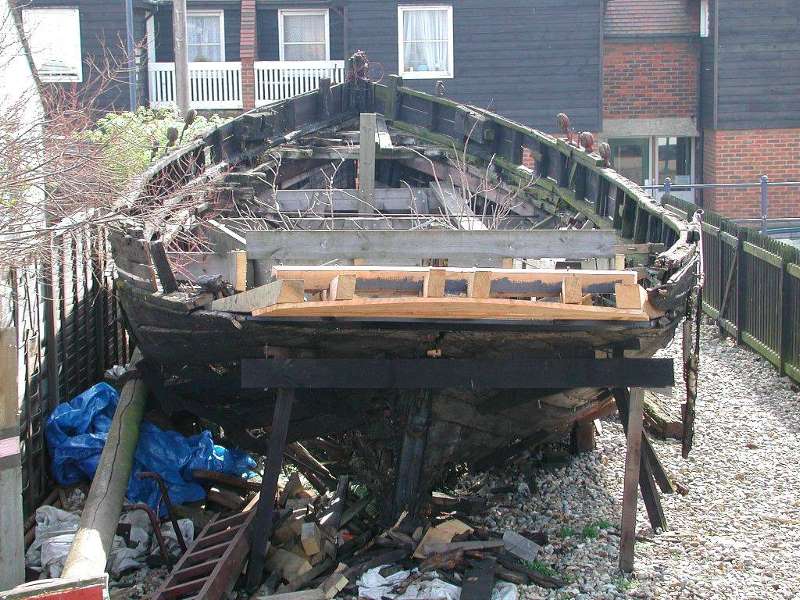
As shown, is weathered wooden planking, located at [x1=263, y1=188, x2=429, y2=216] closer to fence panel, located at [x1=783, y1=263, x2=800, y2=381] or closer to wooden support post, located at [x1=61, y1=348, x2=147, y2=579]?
wooden support post, located at [x1=61, y1=348, x2=147, y2=579]

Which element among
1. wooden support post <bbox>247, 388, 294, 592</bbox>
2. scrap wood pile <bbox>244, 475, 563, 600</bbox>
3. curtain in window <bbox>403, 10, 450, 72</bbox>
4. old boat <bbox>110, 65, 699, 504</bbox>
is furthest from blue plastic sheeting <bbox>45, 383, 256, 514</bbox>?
curtain in window <bbox>403, 10, 450, 72</bbox>

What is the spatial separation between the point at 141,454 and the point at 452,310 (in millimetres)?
2703

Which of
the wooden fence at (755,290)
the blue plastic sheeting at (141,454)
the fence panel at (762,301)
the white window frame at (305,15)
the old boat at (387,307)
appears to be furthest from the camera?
the white window frame at (305,15)

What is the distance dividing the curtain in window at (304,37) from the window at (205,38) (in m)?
1.53

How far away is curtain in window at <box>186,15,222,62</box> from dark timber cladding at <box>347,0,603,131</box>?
11.4ft

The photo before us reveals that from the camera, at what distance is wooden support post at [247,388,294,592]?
594cm

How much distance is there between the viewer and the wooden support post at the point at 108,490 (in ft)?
18.0

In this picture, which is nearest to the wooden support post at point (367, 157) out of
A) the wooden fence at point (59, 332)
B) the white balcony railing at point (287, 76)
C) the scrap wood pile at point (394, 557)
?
the wooden fence at point (59, 332)

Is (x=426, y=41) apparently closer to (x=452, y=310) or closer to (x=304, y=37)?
(x=304, y=37)

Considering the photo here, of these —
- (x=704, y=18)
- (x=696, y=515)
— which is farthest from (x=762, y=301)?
(x=704, y=18)

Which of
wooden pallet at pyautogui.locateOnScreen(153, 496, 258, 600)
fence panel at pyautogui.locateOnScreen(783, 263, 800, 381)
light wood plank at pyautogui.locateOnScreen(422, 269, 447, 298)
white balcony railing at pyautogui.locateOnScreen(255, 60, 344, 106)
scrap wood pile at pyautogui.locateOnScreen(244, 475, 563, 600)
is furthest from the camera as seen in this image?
white balcony railing at pyautogui.locateOnScreen(255, 60, 344, 106)

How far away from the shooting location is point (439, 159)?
12156mm

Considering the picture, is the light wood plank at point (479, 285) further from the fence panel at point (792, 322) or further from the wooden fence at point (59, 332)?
the fence panel at point (792, 322)

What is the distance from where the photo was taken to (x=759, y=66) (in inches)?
1008
